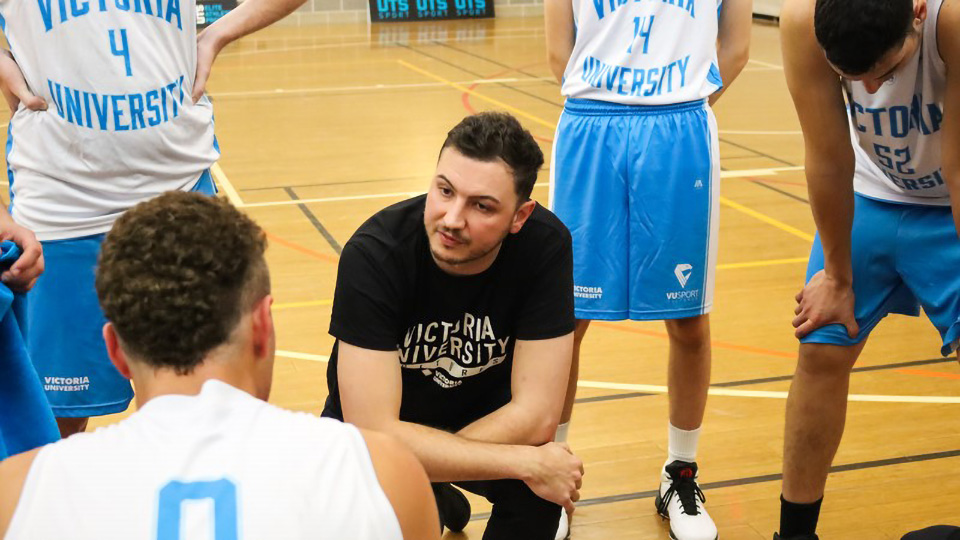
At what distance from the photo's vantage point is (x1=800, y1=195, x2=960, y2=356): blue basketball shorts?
2873mm

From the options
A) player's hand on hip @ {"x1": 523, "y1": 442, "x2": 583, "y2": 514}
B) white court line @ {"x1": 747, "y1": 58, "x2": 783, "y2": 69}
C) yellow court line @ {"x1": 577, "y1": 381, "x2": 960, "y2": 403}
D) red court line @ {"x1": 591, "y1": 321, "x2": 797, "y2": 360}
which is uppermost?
player's hand on hip @ {"x1": 523, "y1": 442, "x2": 583, "y2": 514}

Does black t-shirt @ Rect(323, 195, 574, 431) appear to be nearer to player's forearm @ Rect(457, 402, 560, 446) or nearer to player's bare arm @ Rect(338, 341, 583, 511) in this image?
player's bare arm @ Rect(338, 341, 583, 511)

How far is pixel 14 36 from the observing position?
287 centimetres

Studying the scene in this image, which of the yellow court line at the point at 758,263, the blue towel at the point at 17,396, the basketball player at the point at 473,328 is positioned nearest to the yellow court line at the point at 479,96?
the yellow court line at the point at 758,263

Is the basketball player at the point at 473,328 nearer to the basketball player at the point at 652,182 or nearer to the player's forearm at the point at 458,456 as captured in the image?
the player's forearm at the point at 458,456

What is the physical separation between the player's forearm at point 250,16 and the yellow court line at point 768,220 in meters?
3.81

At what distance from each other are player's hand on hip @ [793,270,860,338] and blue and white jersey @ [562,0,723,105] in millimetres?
754

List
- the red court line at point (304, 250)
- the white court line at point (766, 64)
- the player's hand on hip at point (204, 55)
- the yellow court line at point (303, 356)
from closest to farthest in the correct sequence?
the player's hand on hip at point (204, 55) → the yellow court line at point (303, 356) → the red court line at point (304, 250) → the white court line at point (766, 64)

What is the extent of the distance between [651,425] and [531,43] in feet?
39.0

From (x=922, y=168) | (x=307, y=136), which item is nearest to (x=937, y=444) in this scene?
(x=922, y=168)

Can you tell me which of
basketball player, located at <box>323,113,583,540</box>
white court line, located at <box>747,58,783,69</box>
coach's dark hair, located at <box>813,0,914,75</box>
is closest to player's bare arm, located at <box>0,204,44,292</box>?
basketball player, located at <box>323,113,583,540</box>

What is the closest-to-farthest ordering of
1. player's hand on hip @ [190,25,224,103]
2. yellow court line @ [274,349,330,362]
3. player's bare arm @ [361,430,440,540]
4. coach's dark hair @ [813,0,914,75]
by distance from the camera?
player's bare arm @ [361,430,440,540] → coach's dark hair @ [813,0,914,75] → player's hand on hip @ [190,25,224,103] → yellow court line @ [274,349,330,362]

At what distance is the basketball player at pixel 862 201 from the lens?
8.66 feet

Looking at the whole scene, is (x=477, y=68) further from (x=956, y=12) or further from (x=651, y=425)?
(x=956, y=12)
